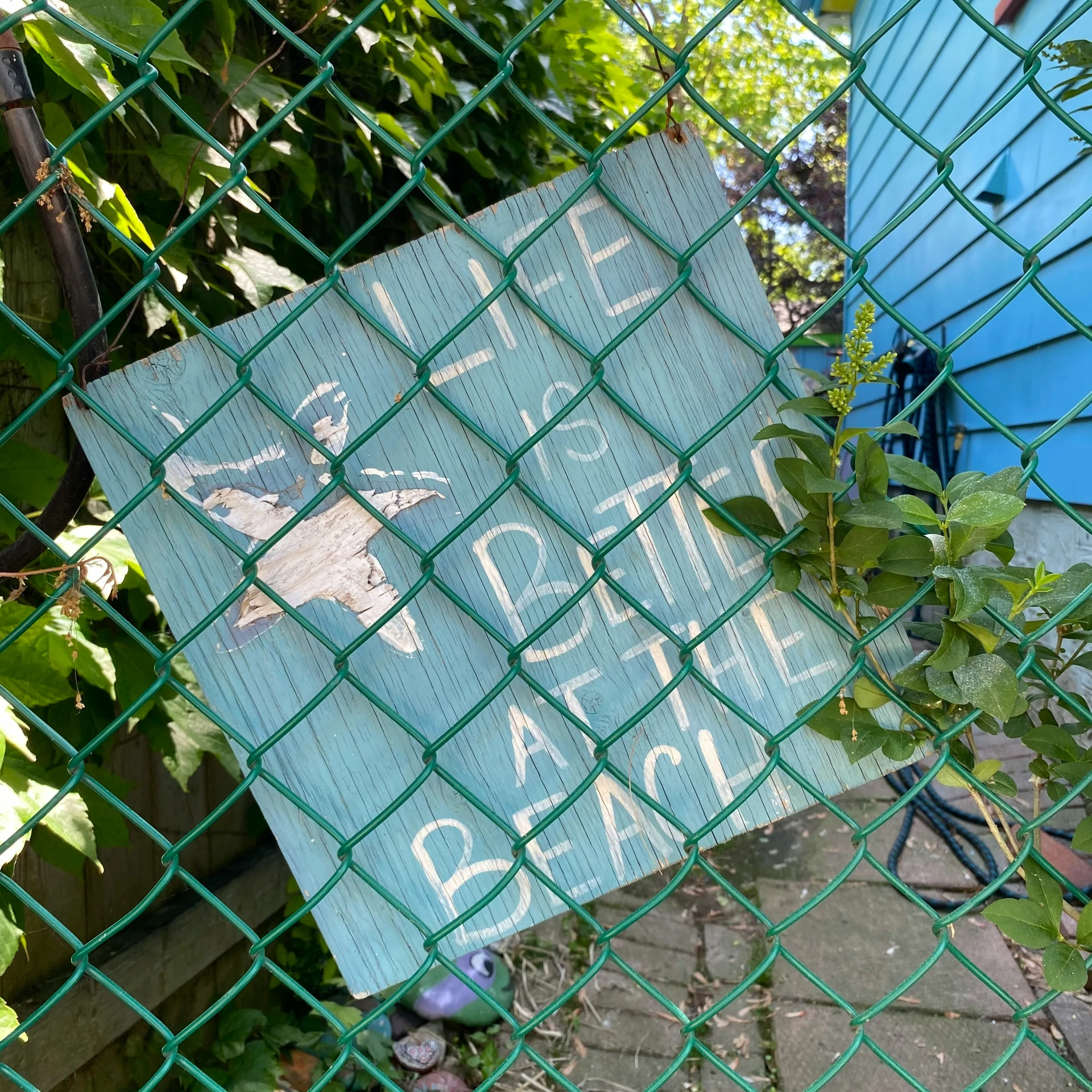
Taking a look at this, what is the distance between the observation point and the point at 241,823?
2.22 meters

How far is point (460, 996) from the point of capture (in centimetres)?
237

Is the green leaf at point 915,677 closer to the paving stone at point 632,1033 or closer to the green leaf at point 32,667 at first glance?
the green leaf at point 32,667

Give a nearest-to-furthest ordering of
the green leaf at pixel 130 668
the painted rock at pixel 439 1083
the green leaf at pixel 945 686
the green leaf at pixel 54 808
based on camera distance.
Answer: the green leaf at pixel 945 686 < the green leaf at pixel 54 808 < the green leaf at pixel 130 668 < the painted rock at pixel 439 1083

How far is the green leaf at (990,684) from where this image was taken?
84 centimetres

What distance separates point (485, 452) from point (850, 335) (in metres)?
0.36

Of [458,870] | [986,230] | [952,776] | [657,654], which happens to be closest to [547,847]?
[458,870]

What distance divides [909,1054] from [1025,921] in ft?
4.84

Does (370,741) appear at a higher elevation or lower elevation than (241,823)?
higher

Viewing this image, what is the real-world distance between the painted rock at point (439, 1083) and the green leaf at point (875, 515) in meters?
1.89

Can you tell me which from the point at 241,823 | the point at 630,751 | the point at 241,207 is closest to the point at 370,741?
the point at 630,751

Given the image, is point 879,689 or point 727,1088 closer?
point 879,689

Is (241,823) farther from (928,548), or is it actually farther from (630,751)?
(928,548)

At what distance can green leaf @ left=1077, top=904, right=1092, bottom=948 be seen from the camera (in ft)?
3.00

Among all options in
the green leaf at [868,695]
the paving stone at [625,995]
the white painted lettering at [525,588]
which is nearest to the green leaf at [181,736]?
the white painted lettering at [525,588]
